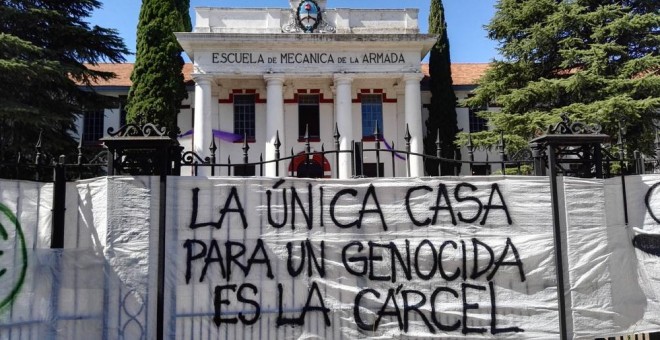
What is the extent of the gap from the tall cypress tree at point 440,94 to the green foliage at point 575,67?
4.22 metres

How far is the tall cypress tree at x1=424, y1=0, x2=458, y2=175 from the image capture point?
24938 mm

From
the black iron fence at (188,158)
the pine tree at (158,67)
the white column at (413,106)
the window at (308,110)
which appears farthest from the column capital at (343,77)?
the black iron fence at (188,158)

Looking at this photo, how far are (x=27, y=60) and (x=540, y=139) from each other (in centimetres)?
1692

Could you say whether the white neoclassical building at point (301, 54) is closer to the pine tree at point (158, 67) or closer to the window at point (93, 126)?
the pine tree at point (158, 67)

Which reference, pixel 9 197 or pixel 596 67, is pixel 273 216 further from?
pixel 596 67

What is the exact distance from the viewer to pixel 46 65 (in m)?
16.9

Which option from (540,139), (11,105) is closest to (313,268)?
(540,139)

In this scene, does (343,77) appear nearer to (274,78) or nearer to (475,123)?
(274,78)

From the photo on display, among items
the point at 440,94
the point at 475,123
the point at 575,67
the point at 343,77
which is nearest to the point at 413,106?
the point at 440,94

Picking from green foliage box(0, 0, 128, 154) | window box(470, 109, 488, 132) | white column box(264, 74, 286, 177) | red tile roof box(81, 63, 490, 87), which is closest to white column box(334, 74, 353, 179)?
white column box(264, 74, 286, 177)

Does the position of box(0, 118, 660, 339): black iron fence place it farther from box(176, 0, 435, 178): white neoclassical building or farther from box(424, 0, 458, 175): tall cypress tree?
box(424, 0, 458, 175): tall cypress tree

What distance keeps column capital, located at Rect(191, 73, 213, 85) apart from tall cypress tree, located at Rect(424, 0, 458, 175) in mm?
10482

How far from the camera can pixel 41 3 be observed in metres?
18.9

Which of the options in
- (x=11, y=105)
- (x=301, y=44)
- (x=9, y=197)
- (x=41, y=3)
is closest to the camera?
(x=9, y=197)
